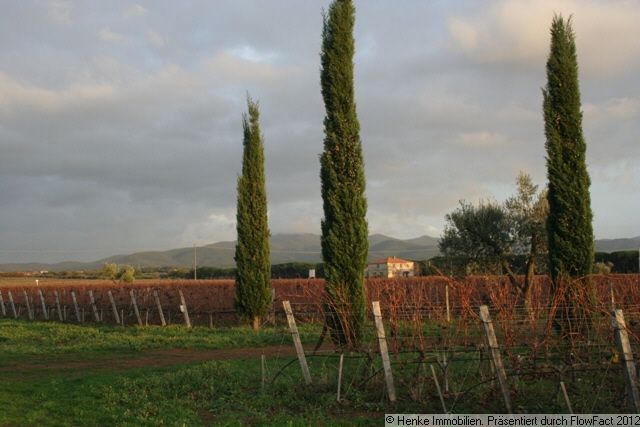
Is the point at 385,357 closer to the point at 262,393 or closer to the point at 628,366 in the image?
the point at 262,393

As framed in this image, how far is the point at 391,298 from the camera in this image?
9406 millimetres

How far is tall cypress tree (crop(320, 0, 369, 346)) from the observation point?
47.5 ft

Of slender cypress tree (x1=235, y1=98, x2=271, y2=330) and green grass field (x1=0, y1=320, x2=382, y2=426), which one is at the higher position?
slender cypress tree (x1=235, y1=98, x2=271, y2=330)

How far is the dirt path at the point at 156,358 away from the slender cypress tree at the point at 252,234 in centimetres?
563

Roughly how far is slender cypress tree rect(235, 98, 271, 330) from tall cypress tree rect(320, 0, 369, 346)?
25.4 ft

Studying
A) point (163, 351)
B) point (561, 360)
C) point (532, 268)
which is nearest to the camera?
point (561, 360)

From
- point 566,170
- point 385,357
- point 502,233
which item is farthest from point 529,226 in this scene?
point 385,357

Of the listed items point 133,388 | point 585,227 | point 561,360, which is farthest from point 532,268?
point 133,388

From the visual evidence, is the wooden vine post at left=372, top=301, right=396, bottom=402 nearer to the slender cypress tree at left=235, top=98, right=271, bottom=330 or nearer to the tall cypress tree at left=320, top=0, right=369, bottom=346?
the tall cypress tree at left=320, top=0, right=369, bottom=346

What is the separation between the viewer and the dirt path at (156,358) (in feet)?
45.4

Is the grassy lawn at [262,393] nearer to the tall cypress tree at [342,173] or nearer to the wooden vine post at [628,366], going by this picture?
the wooden vine post at [628,366]

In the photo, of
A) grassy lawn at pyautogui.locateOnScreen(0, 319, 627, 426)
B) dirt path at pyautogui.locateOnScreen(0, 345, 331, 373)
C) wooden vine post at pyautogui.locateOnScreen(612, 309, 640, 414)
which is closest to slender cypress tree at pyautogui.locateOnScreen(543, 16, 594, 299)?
grassy lawn at pyautogui.locateOnScreen(0, 319, 627, 426)

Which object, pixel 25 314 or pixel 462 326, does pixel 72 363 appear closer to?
pixel 462 326

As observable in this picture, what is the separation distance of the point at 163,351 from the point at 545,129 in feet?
35.5
